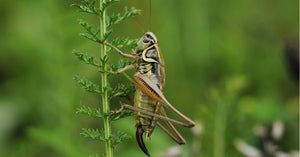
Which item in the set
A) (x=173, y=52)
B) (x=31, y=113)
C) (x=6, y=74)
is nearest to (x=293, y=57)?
(x=173, y=52)

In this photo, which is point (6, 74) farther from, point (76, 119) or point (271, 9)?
point (271, 9)

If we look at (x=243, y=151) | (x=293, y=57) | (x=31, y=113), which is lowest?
(x=31, y=113)

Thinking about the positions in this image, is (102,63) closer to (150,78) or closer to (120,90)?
(120,90)

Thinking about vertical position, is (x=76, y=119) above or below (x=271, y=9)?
below

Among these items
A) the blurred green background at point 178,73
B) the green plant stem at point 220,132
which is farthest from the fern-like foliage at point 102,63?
the green plant stem at point 220,132

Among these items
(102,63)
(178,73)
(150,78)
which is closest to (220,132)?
(150,78)

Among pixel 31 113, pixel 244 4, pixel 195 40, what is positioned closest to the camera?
pixel 31 113

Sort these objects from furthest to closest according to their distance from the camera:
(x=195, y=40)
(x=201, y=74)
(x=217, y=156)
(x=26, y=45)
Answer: (x=195, y=40) < (x=201, y=74) < (x=26, y=45) < (x=217, y=156)


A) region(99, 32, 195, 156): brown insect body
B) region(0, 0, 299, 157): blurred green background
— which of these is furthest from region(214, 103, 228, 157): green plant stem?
region(99, 32, 195, 156): brown insect body
